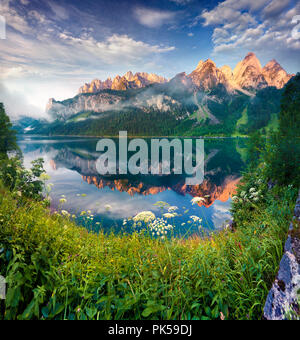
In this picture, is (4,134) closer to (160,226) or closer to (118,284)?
(160,226)

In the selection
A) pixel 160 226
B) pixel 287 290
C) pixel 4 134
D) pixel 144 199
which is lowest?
pixel 144 199

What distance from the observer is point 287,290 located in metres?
2.27

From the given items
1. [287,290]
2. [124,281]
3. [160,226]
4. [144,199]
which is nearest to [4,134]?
[144,199]

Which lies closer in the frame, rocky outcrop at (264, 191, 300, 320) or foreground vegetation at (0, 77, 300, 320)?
rocky outcrop at (264, 191, 300, 320)

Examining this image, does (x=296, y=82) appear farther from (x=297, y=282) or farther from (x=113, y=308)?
(x=113, y=308)

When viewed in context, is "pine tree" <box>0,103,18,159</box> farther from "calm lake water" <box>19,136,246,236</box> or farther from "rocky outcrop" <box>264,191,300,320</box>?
"rocky outcrop" <box>264,191,300,320</box>

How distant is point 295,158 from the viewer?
608 cm

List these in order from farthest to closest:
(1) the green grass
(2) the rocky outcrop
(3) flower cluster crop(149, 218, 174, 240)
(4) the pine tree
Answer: (4) the pine tree → (3) flower cluster crop(149, 218, 174, 240) → (1) the green grass → (2) the rocky outcrop

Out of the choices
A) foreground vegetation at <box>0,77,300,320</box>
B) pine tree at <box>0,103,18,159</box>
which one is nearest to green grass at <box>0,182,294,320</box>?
foreground vegetation at <box>0,77,300,320</box>

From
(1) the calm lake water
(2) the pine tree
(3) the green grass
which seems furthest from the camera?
(2) the pine tree

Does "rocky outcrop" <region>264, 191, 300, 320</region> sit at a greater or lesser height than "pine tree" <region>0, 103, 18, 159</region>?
lesser

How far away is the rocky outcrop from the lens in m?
2.10

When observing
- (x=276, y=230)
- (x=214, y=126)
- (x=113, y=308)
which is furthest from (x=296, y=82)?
(x=214, y=126)
